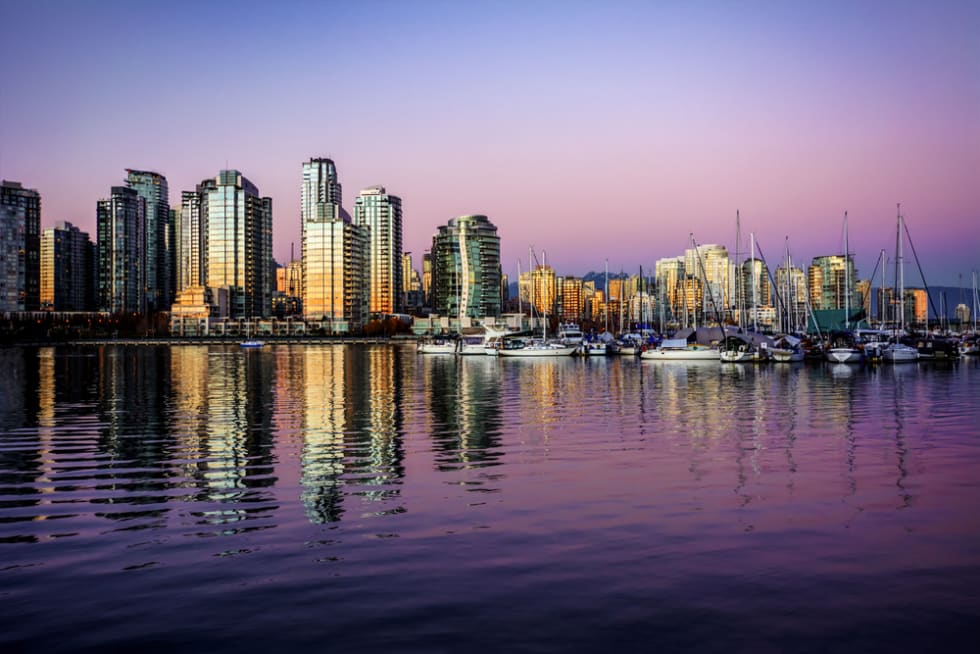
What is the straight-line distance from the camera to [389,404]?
1827 inches

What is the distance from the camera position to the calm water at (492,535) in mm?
10906

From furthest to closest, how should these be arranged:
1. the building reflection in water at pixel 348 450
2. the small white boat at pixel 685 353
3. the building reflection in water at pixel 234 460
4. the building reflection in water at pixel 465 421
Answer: the small white boat at pixel 685 353 < the building reflection in water at pixel 465 421 < the building reflection in water at pixel 348 450 < the building reflection in water at pixel 234 460

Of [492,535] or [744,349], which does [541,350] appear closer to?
[744,349]

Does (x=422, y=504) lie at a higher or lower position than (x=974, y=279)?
lower

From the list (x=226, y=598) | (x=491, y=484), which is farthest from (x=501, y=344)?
(x=226, y=598)

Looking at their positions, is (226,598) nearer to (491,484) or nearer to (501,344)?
(491,484)

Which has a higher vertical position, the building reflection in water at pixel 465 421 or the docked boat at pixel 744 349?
the docked boat at pixel 744 349

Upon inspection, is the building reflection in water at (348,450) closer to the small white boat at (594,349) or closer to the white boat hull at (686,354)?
the white boat hull at (686,354)

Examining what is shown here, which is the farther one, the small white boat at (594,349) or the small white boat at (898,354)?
the small white boat at (594,349)

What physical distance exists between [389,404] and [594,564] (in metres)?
33.5

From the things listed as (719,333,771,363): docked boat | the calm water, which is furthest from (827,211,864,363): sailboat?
the calm water

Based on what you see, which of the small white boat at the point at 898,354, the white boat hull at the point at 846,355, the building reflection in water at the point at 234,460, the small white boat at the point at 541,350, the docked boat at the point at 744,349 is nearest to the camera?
the building reflection in water at the point at 234,460

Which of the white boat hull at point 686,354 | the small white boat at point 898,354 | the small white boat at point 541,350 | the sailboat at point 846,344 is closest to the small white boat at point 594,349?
the small white boat at point 541,350

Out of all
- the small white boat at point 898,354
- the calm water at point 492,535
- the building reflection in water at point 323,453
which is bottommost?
the calm water at point 492,535
